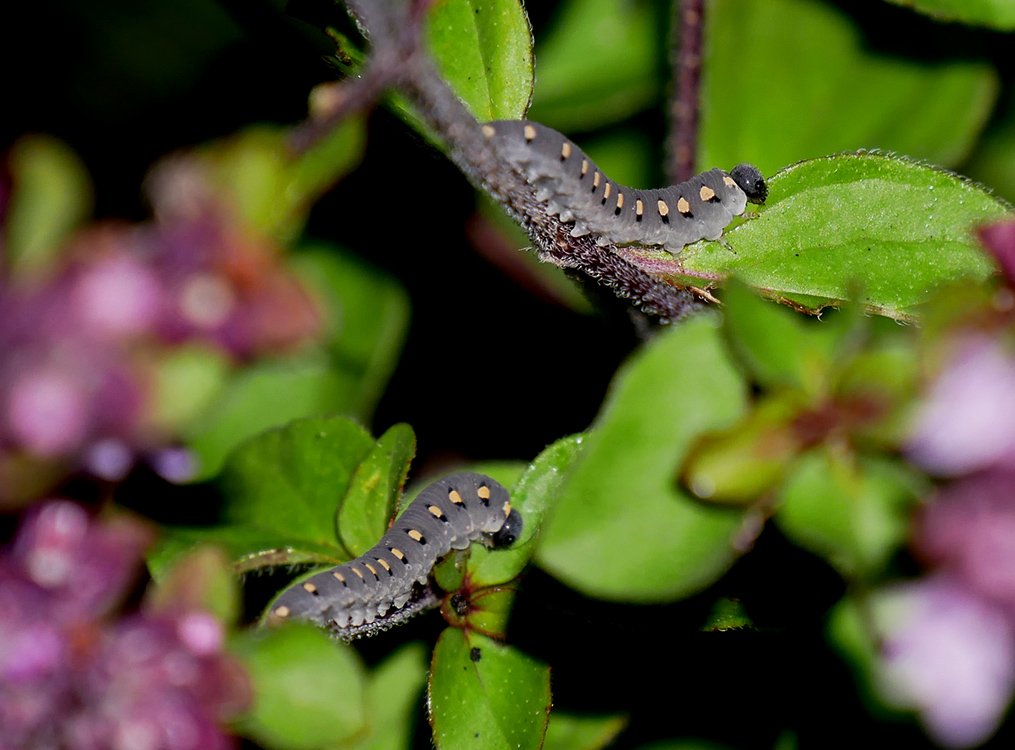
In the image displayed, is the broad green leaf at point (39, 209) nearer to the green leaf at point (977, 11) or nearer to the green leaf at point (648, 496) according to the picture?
the green leaf at point (648, 496)

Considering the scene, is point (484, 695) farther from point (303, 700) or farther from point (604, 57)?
point (604, 57)

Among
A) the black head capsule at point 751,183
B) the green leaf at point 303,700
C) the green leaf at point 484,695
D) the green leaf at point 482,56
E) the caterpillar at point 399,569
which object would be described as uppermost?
the green leaf at point 482,56

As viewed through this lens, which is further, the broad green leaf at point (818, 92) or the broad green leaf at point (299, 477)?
the broad green leaf at point (818, 92)

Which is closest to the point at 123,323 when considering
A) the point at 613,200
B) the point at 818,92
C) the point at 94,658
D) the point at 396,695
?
the point at 94,658

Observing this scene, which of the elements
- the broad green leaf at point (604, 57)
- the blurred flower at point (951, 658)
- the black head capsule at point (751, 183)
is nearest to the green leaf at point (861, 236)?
the black head capsule at point (751, 183)

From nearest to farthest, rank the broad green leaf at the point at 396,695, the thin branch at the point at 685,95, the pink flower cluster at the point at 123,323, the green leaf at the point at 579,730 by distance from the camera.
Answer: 1. the pink flower cluster at the point at 123,323
2. the green leaf at the point at 579,730
3. the broad green leaf at the point at 396,695
4. the thin branch at the point at 685,95

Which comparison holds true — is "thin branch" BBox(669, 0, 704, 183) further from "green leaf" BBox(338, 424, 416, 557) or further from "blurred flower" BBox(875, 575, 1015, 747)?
"blurred flower" BBox(875, 575, 1015, 747)

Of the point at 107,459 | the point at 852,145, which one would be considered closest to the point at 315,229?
the point at 852,145
